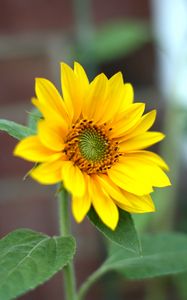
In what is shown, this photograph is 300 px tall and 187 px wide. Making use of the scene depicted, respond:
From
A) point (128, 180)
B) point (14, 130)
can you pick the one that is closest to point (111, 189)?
point (128, 180)

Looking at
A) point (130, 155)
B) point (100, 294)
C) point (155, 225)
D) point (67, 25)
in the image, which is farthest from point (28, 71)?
point (130, 155)

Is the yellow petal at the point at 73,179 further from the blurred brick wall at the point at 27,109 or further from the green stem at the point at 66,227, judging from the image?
the blurred brick wall at the point at 27,109

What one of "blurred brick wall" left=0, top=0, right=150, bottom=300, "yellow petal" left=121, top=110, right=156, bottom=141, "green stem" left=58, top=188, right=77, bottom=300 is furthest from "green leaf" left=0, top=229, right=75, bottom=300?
"blurred brick wall" left=0, top=0, right=150, bottom=300

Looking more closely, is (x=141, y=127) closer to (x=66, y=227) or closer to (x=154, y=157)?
(x=154, y=157)

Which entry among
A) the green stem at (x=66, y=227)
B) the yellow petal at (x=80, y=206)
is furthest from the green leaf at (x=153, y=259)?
the yellow petal at (x=80, y=206)

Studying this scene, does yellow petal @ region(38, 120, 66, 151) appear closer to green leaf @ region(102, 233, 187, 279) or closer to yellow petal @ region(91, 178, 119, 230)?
yellow petal @ region(91, 178, 119, 230)
